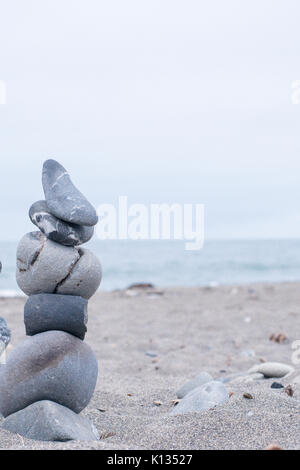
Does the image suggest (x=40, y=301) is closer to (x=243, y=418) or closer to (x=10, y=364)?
(x=10, y=364)

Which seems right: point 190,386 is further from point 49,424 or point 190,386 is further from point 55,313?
point 49,424

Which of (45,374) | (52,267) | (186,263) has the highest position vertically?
(52,267)

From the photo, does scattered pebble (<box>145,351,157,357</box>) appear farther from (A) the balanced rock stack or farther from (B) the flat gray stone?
(A) the balanced rock stack

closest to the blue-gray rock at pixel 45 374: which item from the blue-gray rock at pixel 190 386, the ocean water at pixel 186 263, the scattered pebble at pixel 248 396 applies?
the scattered pebble at pixel 248 396

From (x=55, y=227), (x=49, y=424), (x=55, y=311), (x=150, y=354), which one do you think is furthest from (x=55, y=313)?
(x=150, y=354)

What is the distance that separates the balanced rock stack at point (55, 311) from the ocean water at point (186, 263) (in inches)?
564

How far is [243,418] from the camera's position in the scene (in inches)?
136

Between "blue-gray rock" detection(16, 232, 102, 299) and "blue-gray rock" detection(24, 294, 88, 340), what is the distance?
69 mm

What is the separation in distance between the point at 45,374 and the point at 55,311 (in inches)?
16.6

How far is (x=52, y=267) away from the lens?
362cm

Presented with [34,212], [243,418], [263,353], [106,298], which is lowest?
[106,298]

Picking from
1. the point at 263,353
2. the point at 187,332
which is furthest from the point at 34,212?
the point at 187,332

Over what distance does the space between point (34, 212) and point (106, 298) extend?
810 centimetres
